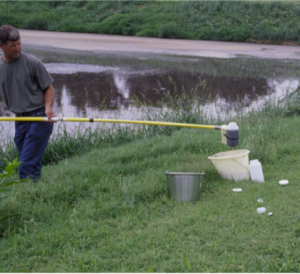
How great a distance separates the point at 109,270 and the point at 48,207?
1189 millimetres

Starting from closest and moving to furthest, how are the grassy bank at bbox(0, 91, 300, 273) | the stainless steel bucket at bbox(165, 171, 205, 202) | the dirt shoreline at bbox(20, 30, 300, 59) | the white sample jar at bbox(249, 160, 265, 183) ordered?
the grassy bank at bbox(0, 91, 300, 273) < the stainless steel bucket at bbox(165, 171, 205, 202) < the white sample jar at bbox(249, 160, 265, 183) < the dirt shoreline at bbox(20, 30, 300, 59)

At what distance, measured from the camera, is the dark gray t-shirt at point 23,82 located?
163 inches

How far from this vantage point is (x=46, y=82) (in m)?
4.27

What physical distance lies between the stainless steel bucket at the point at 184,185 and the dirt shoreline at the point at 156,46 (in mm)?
11109

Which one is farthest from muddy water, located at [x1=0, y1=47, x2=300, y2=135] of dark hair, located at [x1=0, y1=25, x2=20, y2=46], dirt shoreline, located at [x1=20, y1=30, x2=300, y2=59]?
dark hair, located at [x1=0, y1=25, x2=20, y2=46]

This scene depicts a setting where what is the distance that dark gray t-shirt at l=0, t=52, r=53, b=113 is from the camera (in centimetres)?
414

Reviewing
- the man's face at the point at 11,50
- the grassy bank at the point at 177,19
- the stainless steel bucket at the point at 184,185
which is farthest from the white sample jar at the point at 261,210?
the grassy bank at the point at 177,19

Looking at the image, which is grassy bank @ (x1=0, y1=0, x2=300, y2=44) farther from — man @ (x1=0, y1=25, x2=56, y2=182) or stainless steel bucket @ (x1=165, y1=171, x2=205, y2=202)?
stainless steel bucket @ (x1=165, y1=171, x2=205, y2=202)

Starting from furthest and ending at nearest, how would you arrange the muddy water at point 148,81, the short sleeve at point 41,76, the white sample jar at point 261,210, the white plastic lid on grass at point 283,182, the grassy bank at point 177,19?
1. the grassy bank at point 177,19
2. the muddy water at point 148,81
3. the short sleeve at point 41,76
4. the white plastic lid on grass at point 283,182
5. the white sample jar at point 261,210

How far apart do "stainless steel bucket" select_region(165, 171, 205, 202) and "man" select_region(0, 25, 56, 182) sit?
1.45 m

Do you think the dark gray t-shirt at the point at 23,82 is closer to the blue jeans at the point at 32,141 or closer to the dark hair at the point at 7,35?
Result: the blue jeans at the point at 32,141

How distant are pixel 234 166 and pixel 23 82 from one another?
2.49 meters

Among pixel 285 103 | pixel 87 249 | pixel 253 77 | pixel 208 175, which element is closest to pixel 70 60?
pixel 253 77

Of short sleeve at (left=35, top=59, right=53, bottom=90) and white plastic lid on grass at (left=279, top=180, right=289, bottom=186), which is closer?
white plastic lid on grass at (left=279, top=180, right=289, bottom=186)
